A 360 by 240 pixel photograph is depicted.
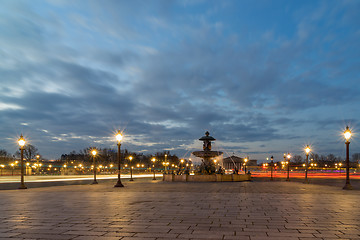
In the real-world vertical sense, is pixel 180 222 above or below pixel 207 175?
above

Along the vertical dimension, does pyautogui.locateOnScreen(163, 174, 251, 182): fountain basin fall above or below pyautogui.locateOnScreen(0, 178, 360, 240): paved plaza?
below

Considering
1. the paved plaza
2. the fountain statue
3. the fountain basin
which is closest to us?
the paved plaza

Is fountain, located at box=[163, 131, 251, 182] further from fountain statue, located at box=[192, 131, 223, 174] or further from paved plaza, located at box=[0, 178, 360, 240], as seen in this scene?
paved plaza, located at box=[0, 178, 360, 240]

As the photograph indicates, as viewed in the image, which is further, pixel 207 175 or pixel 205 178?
pixel 207 175

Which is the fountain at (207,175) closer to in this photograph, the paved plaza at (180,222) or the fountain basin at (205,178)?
the fountain basin at (205,178)

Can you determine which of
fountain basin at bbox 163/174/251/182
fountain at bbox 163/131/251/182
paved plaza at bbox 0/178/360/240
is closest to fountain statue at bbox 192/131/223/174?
fountain at bbox 163/131/251/182

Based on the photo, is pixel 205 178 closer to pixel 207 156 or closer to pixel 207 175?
pixel 207 175

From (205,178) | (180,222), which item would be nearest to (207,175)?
(205,178)

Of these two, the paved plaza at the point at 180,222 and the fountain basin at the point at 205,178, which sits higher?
the paved plaza at the point at 180,222

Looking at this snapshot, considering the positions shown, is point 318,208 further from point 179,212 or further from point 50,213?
point 50,213

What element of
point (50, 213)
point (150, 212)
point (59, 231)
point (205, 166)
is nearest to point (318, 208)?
point (150, 212)

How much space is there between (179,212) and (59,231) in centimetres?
422

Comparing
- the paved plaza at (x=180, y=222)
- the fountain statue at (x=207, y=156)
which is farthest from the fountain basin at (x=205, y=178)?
the paved plaza at (x=180, y=222)

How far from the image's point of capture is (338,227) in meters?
7.77
